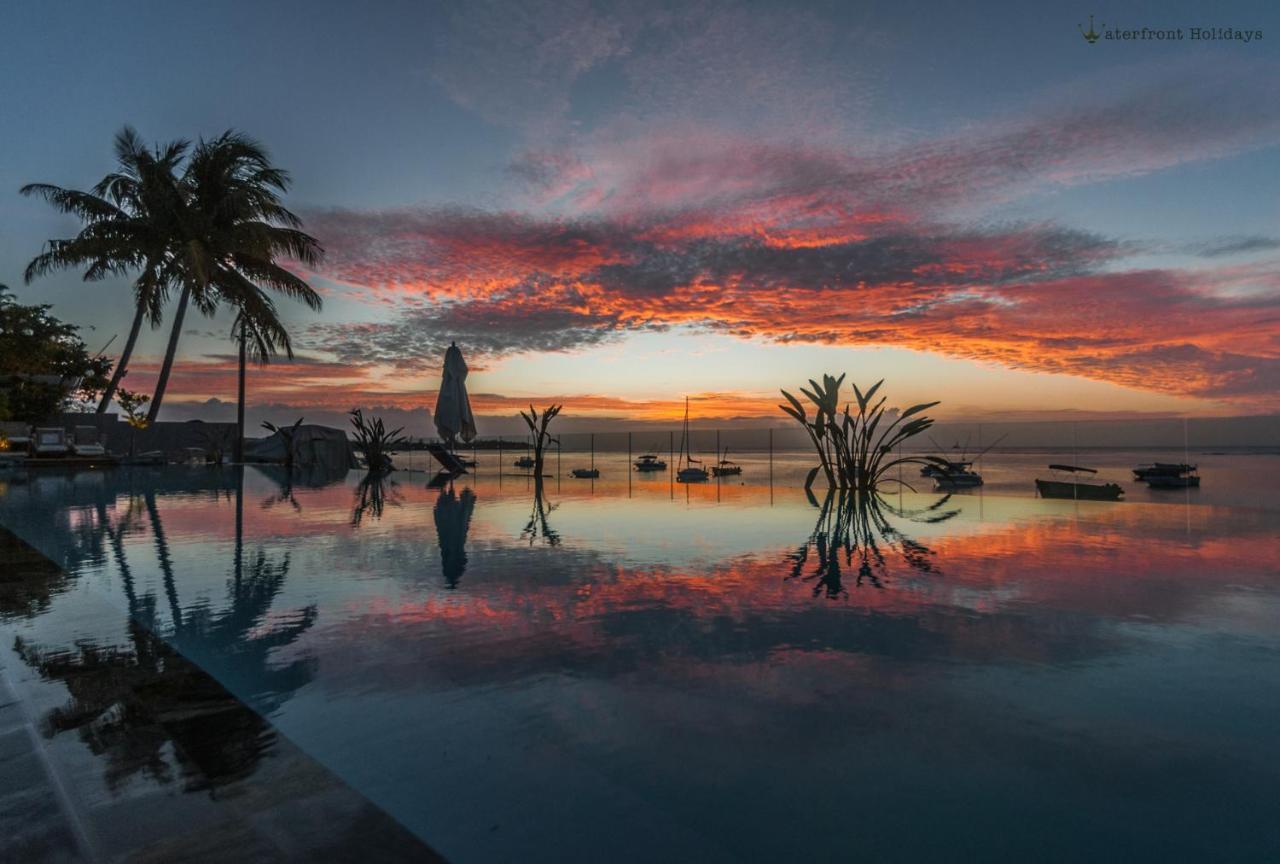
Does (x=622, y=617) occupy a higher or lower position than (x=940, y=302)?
lower

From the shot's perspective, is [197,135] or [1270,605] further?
[197,135]

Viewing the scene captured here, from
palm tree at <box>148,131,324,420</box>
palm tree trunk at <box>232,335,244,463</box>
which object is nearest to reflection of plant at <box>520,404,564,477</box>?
palm tree at <box>148,131,324,420</box>

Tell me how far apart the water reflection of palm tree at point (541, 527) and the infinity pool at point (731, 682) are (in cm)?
74

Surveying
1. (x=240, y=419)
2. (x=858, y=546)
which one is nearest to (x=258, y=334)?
(x=240, y=419)

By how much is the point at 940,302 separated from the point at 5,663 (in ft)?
58.7

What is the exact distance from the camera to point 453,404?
17.1 m

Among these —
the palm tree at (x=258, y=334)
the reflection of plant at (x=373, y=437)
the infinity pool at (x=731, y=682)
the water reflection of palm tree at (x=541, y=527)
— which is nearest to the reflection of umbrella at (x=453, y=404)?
the reflection of plant at (x=373, y=437)

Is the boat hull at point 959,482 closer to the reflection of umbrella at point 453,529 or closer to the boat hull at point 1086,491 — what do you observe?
the boat hull at point 1086,491

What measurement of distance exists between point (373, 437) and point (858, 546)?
48.0ft

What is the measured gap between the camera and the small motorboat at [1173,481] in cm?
1998

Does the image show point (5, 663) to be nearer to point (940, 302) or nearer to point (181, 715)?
point (181, 715)

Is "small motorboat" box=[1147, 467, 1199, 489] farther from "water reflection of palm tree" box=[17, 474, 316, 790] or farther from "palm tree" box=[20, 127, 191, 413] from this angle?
"palm tree" box=[20, 127, 191, 413]

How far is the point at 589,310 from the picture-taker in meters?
19.7

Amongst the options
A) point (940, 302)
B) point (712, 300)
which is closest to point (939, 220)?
point (940, 302)
